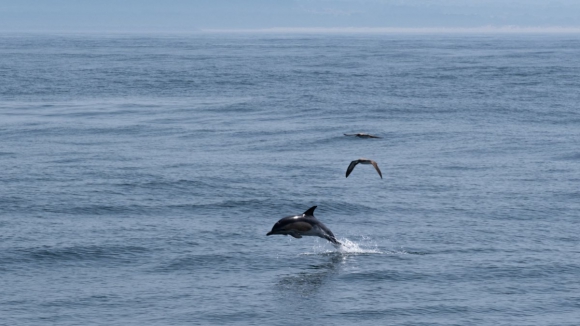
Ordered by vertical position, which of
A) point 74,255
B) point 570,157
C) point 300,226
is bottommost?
point 74,255

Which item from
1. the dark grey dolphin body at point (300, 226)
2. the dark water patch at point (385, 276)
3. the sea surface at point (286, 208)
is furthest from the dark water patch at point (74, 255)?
the dark water patch at point (385, 276)

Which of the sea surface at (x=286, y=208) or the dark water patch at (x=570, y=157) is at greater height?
the dark water patch at (x=570, y=157)

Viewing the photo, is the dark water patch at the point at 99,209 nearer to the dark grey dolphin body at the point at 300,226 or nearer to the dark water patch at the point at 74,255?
the dark water patch at the point at 74,255

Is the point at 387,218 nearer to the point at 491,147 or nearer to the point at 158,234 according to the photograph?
the point at 158,234

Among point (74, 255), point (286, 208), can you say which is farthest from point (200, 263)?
point (286, 208)

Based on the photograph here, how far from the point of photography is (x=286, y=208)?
40344mm

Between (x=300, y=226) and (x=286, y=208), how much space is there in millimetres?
10307

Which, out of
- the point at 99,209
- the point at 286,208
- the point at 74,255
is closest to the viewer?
the point at 74,255

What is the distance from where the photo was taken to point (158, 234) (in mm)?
36062

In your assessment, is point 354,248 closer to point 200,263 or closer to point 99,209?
point 200,263

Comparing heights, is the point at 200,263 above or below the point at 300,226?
below

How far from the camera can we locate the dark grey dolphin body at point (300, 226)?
29.7 meters

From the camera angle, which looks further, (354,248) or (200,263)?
(354,248)

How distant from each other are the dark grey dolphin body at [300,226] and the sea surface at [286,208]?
165cm
